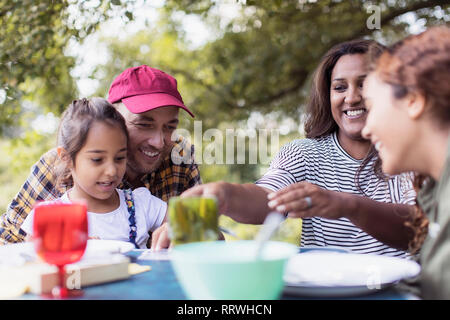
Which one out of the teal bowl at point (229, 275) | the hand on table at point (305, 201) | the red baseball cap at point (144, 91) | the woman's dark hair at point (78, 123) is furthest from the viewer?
the red baseball cap at point (144, 91)

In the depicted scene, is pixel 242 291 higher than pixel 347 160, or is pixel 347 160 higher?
pixel 347 160

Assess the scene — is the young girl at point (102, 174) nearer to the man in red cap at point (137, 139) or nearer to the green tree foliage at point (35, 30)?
the man in red cap at point (137, 139)

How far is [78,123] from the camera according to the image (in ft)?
7.12

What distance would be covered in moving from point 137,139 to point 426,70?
1.62 metres

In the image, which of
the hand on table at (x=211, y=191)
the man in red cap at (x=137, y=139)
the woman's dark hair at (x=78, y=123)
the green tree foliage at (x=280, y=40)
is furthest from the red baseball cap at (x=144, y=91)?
the green tree foliage at (x=280, y=40)

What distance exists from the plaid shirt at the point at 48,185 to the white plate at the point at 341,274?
4.99 feet

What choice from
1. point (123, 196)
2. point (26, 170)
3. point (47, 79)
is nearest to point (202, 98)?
point (26, 170)

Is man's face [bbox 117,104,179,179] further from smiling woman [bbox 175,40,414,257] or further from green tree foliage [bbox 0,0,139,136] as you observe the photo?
green tree foliage [bbox 0,0,139,136]

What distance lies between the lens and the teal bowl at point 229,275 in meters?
0.83

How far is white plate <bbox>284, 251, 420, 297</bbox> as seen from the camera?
99 centimetres

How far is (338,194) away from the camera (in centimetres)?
133
